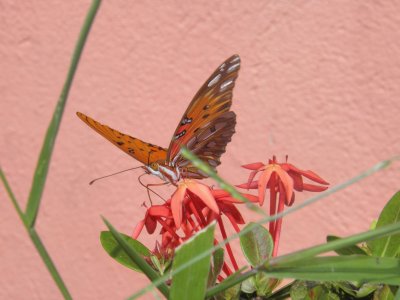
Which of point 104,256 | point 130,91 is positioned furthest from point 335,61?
point 104,256

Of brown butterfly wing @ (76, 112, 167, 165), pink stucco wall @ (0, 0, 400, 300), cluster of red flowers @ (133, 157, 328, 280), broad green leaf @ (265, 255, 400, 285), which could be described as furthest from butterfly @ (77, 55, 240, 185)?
pink stucco wall @ (0, 0, 400, 300)

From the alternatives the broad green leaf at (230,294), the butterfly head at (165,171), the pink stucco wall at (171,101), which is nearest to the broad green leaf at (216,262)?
the broad green leaf at (230,294)

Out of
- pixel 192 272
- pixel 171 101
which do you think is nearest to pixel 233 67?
pixel 192 272

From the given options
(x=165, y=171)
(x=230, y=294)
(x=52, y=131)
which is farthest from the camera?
(x=165, y=171)

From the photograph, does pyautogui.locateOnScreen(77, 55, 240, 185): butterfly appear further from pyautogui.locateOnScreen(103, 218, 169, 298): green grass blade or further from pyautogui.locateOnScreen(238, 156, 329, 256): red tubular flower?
pyautogui.locateOnScreen(103, 218, 169, 298): green grass blade

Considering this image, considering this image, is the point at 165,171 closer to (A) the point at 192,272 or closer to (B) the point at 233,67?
(B) the point at 233,67

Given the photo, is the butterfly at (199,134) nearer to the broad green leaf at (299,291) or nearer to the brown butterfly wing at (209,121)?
the brown butterfly wing at (209,121)
